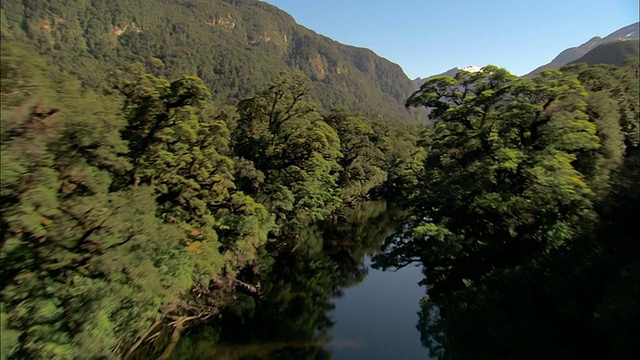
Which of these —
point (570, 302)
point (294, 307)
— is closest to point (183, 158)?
point (294, 307)

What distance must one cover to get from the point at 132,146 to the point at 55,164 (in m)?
6.63

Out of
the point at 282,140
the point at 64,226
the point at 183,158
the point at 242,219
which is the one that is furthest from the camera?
the point at 282,140

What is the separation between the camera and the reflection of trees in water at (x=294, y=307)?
64.4 feet

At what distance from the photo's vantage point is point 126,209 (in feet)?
46.4

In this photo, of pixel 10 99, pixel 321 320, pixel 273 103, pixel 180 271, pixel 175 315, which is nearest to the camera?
pixel 10 99

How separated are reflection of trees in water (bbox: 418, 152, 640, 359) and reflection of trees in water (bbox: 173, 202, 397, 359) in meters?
8.49

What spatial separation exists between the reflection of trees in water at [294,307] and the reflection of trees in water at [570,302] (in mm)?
8489

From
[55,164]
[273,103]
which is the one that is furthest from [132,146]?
[273,103]

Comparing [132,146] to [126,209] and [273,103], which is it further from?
[273,103]

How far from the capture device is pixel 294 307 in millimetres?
25688

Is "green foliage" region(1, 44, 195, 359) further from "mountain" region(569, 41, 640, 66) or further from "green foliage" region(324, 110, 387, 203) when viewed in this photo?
"mountain" region(569, 41, 640, 66)

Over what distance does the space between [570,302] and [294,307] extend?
1714cm

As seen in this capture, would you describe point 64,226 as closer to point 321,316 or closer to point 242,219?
point 242,219

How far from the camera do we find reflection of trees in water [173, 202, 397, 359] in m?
19.6
